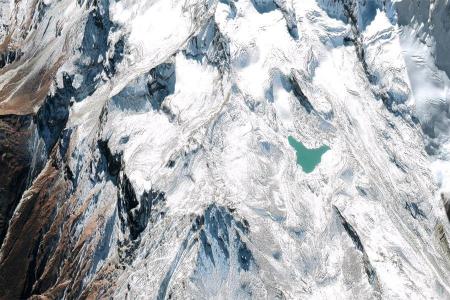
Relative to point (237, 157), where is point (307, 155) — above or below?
below

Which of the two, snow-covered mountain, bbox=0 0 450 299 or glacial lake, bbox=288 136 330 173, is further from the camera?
glacial lake, bbox=288 136 330 173

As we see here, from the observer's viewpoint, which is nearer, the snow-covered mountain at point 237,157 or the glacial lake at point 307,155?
the snow-covered mountain at point 237,157

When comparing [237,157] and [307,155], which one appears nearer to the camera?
[237,157]

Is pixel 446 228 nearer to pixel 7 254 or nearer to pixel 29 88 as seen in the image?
pixel 7 254

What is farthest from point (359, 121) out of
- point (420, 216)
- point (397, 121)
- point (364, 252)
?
point (364, 252)
